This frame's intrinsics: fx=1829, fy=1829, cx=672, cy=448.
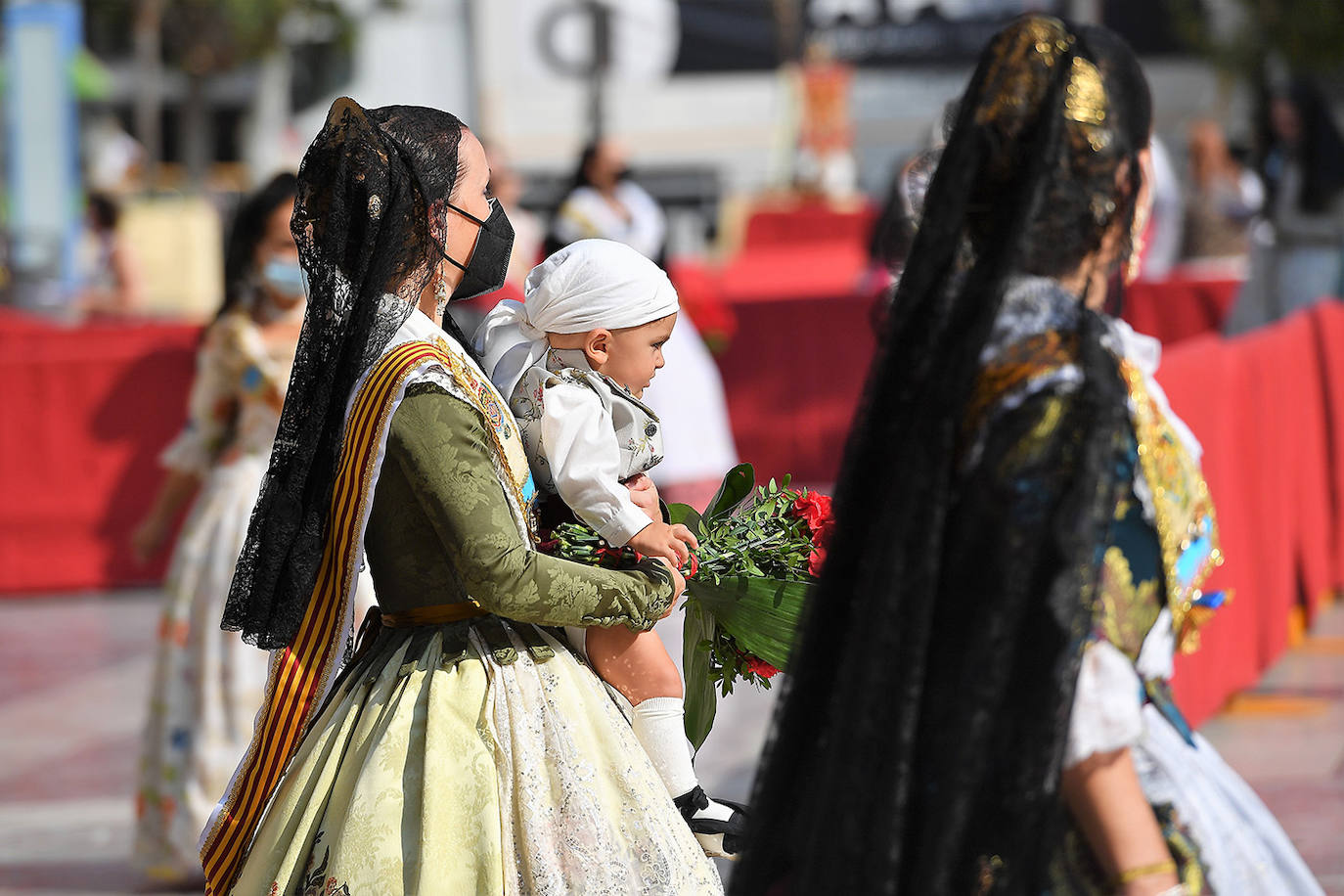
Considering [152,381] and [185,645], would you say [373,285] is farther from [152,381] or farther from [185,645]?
[152,381]

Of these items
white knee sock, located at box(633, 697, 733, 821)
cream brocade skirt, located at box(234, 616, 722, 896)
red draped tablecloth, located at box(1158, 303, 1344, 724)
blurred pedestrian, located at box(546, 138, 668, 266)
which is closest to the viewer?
cream brocade skirt, located at box(234, 616, 722, 896)

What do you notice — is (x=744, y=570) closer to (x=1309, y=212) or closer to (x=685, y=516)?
(x=685, y=516)

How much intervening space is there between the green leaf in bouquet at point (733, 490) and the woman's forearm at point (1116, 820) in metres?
0.99

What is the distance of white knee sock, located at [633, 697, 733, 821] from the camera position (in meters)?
2.79

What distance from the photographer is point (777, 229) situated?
26109 millimetres

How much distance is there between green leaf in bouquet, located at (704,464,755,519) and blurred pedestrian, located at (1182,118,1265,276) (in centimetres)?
1306

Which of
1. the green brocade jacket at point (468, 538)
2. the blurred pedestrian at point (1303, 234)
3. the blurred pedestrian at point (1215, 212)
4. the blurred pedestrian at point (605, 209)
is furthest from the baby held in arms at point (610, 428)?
the blurred pedestrian at point (1215, 212)

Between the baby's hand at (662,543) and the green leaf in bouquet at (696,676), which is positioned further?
the green leaf in bouquet at (696,676)

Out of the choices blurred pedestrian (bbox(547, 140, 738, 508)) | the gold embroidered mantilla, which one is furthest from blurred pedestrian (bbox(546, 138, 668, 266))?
the gold embroidered mantilla

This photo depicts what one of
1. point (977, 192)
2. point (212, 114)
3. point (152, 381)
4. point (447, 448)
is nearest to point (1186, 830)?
point (977, 192)

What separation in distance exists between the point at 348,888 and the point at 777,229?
2396 centimetres

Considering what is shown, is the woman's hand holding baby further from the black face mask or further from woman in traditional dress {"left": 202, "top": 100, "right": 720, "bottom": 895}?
the black face mask

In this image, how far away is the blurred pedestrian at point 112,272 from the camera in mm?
15820

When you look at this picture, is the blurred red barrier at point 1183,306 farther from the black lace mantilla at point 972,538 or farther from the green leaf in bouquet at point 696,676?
the black lace mantilla at point 972,538
